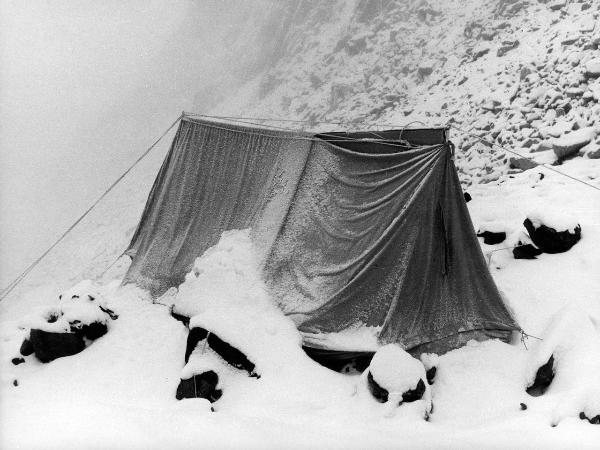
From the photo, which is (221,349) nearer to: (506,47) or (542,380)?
(542,380)

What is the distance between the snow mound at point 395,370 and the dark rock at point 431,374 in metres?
0.29

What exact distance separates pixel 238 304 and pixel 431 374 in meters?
1.95

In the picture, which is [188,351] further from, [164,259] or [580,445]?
[580,445]

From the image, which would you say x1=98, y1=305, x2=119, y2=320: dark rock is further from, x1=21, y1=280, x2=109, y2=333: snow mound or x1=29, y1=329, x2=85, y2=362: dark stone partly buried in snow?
x1=29, y1=329, x2=85, y2=362: dark stone partly buried in snow

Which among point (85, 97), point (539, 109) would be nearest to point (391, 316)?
point (539, 109)

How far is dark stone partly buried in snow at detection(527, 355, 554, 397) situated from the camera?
3518mm

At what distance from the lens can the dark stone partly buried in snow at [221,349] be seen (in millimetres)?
3938

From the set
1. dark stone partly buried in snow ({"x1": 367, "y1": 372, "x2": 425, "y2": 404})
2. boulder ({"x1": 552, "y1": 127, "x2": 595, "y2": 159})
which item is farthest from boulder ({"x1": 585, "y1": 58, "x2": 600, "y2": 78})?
dark stone partly buried in snow ({"x1": 367, "y1": 372, "x2": 425, "y2": 404})

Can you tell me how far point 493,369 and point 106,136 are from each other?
26.9 meters

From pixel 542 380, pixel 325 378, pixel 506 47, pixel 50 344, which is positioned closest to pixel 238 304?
pixel 325 378

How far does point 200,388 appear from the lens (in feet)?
12.1

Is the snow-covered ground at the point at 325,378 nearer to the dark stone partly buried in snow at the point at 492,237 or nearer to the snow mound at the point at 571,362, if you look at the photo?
the snow mound at the point at 571,362

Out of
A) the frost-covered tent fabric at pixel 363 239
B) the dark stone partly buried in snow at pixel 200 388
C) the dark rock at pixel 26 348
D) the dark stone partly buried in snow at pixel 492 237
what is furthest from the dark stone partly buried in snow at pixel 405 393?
the dark rock at pixel 26 348

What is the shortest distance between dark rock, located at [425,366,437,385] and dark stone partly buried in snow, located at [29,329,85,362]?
3.38m
